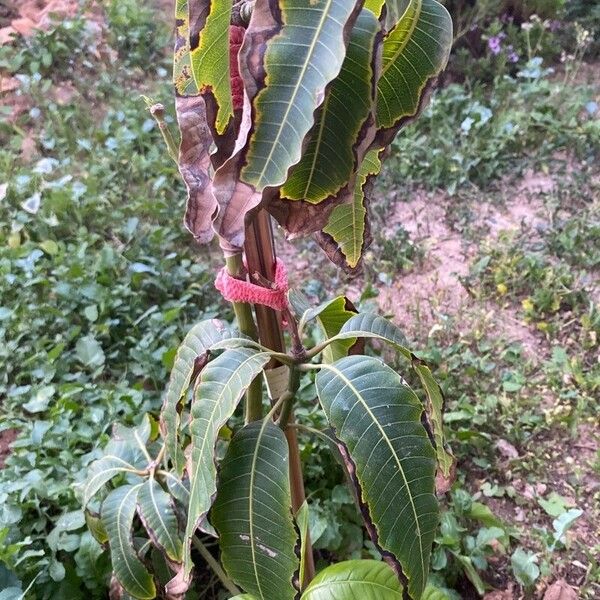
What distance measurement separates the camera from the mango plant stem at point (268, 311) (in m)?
0.78

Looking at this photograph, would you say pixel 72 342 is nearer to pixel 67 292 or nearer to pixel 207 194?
pixel 67 292

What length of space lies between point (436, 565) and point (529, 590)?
238 millimetres

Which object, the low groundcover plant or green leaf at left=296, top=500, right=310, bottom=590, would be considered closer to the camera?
the low groundcover plant

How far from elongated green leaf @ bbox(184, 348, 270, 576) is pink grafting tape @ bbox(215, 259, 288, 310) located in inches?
2.9

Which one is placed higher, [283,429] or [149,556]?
[283,429]

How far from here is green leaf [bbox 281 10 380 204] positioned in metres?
0.60

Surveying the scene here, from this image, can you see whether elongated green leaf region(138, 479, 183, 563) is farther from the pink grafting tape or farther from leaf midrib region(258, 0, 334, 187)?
leaf midrib region(258, 0, 334, 187)

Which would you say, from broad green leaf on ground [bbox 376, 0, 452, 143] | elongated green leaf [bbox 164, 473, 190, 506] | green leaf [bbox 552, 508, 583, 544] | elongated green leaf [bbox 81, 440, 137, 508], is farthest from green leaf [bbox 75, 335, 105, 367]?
broad green leaf on ground [bbox 376, 0, 452, 143]

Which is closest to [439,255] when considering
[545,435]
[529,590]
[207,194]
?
[545,435]

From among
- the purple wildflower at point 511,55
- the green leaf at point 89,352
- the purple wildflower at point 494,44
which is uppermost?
the purple wildflower at point 494,44

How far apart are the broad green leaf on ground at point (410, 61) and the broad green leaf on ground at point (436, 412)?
1.01 feet

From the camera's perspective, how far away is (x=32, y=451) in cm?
151

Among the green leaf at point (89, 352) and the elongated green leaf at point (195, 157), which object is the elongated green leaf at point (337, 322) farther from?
the green leaf at point (89, 352)

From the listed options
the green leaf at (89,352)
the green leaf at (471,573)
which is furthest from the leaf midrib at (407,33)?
the green leaf at (89,352)
